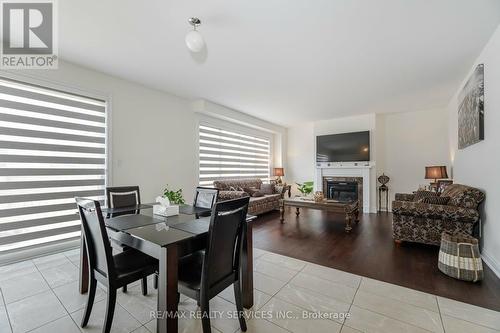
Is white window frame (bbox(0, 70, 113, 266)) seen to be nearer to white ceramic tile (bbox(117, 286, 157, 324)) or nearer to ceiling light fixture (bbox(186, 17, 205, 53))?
white ceramic tile (bbox(117, 286, 157, 324))

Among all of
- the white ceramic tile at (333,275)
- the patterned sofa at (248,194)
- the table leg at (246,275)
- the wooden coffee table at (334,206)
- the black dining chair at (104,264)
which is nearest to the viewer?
the black dining chair at (104,264)

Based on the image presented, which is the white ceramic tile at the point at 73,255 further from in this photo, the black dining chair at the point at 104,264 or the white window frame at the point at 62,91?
the black dining chair at the point at 104,264

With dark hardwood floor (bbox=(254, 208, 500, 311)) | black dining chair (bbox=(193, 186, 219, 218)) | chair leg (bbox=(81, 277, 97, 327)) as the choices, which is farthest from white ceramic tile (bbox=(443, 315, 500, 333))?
chair leg (bbox=(81, 277, 97, 327))

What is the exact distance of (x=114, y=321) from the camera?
1.73 m

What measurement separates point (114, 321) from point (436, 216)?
12.5 ft

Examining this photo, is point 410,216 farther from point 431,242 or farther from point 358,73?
point 358,73

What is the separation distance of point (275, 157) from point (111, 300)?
686cm

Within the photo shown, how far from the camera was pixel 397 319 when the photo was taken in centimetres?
173

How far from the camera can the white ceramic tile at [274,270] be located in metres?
2.44

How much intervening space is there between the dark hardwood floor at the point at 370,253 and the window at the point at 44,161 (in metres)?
2.80

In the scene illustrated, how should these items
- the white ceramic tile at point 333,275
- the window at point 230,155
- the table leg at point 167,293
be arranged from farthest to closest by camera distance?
the window at point 230,155 < the white ceramic tile at point 333,275 < the table leg at point 167,293

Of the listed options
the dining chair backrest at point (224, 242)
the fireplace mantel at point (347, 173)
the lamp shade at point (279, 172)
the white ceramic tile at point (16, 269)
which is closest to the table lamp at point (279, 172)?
the lamp shade at point (279, 172)

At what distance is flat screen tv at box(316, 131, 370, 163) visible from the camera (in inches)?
239

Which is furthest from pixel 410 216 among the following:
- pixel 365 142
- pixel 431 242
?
pixel 365 142
